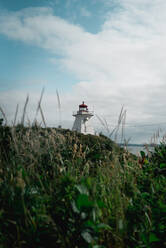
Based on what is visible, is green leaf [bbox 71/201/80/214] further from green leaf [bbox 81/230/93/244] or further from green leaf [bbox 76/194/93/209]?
green leaf [bbox 81/230/93/244]

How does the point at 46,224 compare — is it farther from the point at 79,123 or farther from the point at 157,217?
the point at 79,123

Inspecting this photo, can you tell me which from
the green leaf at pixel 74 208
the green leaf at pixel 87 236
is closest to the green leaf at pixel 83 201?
the green leaf at pixel 74 208

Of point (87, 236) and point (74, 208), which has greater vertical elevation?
point (74, 208)

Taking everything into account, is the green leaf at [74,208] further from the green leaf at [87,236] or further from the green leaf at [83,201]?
the green leaf at [87,236]

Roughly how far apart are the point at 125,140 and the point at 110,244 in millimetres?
1678

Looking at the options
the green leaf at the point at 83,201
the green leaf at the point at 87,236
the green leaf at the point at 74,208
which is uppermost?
the green leaf at the point at 83,201

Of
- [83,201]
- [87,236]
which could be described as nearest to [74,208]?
[83,201]

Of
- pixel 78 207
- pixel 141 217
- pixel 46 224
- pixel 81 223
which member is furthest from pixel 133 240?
pixel 46 224

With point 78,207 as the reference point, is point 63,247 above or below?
below

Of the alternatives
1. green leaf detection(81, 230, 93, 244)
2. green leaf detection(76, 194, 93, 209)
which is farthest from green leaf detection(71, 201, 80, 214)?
green leaf detection(81, 230, 93, 244)

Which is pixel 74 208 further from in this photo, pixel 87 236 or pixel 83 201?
pixel 87 236

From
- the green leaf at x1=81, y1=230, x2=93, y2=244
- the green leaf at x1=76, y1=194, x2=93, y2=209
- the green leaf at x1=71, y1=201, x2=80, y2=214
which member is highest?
the green leaf at x1=76, y1=194, x2=93, y2=209

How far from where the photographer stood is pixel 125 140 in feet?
10.2

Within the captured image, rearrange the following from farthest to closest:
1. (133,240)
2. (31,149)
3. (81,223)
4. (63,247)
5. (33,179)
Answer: (31,149), (33,179), (133,240), (81,223), (63,247)
